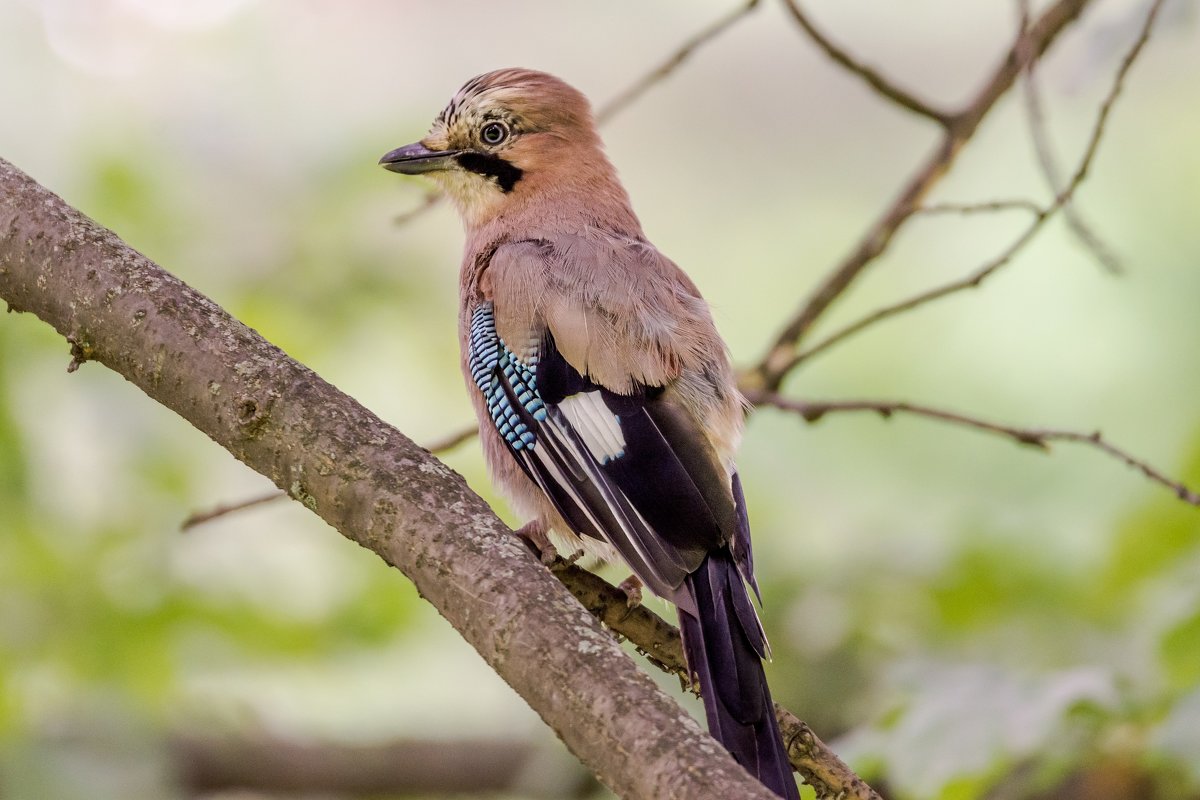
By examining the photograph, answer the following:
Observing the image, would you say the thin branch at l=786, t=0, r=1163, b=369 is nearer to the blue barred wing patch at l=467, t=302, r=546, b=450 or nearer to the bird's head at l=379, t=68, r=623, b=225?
the blue barred wing patch at l=467, t=302, r=546, b=450

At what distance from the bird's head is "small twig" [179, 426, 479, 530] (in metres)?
0.80

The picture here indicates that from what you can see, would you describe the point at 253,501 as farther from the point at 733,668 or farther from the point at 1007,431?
the point at 1007,431

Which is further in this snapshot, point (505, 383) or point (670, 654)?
point (505, 383)

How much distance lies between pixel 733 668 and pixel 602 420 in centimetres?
67

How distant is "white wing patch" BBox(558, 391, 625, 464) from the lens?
8.69 ft

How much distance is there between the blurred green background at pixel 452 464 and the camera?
10.8 ft

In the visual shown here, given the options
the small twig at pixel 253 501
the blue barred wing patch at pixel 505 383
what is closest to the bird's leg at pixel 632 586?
the blue barred wing patch at pixel 505 383

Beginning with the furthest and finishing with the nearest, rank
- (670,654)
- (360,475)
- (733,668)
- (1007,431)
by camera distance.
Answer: (1007,431)
(670,654)
(733,668)
(360,475)

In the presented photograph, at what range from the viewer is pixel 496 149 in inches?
147

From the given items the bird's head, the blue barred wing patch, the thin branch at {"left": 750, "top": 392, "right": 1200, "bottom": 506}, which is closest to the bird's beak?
the bird's head

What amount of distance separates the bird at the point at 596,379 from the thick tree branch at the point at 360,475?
18.6 inches

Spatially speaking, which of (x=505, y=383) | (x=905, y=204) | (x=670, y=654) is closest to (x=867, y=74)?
(x=905, y=204)

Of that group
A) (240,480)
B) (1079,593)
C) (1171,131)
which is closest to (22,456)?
(240,480)

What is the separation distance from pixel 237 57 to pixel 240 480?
2.32m
